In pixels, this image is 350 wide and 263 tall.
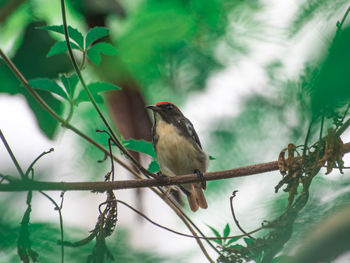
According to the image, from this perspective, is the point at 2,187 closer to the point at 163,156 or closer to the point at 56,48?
the point at 56,48

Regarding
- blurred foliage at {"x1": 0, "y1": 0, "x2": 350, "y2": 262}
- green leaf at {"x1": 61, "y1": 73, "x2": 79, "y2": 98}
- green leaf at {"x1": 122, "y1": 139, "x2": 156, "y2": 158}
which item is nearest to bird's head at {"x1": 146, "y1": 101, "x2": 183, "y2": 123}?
blurred foliage at {"x1": 0, "y1": 0, "x2": 350, "y2": 262}

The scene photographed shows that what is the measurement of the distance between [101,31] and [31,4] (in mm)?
969

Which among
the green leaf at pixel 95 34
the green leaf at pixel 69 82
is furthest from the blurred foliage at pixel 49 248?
the green leaf at pixel 95 34

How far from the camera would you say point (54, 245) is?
1203 millimetres

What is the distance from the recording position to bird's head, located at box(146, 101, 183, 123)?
2.98 metres

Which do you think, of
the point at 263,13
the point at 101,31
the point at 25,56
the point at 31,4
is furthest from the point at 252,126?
the point at 31,4

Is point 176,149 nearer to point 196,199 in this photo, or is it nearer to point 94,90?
→ point 196,199

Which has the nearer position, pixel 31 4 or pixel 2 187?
pixel 2 187

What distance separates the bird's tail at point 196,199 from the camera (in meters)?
2.89

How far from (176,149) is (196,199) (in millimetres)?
385

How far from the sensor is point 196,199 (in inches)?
116

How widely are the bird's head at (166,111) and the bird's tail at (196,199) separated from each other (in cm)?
53

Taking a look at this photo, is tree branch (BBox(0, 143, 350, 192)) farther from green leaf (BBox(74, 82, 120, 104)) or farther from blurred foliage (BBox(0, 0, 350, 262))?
green leaf (BBox(74, 82, 120, 104))

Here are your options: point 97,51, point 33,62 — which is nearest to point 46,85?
point 97,51
